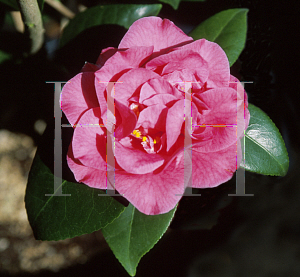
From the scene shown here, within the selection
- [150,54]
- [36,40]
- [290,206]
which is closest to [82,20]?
[36,40]

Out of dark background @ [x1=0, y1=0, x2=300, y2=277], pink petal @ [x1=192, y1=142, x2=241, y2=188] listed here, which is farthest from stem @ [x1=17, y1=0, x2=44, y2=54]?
pink petal @ [x1=192, y1=142, x2=241, y2=188]

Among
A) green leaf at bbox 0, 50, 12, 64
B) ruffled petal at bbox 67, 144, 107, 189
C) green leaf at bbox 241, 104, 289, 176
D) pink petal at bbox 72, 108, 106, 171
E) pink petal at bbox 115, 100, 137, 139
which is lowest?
green leaf at bbox 241, 104, 289, 176

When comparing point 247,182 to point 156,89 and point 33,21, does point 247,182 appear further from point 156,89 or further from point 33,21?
point 33,21

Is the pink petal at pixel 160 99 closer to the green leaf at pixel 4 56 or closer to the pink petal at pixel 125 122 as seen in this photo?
the pink petal at pixel 125 122

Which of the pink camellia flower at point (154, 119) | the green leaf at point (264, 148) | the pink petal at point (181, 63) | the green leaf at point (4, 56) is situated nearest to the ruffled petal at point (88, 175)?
the pink camellia flower at point (154, 119)

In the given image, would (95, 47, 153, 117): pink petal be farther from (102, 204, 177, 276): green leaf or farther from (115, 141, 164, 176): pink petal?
(102, 204, 177, 276): green leaf

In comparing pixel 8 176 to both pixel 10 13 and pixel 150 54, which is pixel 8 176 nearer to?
pixel 10 13
